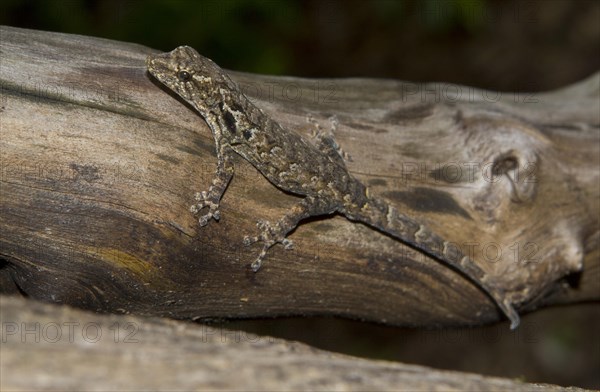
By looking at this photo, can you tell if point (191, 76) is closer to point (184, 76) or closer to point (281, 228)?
point (184, 76)

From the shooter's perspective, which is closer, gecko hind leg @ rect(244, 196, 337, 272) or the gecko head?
gecko hind leg @ rect(244, 196, 337, 272)

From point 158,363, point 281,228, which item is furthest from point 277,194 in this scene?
point 158,363

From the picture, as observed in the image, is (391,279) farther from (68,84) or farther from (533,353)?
(533,353)

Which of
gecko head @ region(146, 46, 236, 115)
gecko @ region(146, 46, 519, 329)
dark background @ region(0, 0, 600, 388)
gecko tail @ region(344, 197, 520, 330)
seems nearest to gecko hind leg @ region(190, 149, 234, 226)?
gecko @ region(146, 46, 519, 329)

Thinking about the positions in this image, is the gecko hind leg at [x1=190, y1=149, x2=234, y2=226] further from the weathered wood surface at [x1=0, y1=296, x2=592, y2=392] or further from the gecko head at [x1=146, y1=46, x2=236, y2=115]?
the weathered wood surface at [x1=0, y1=296, x2=592, y2=392]

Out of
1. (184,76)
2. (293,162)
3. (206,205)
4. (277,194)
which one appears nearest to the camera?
(206,205)

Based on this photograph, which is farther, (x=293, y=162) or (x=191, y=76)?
(x=293, y=162)
